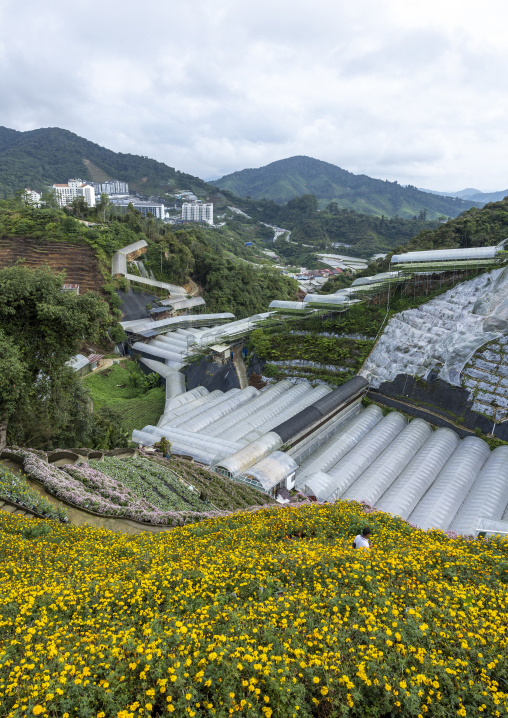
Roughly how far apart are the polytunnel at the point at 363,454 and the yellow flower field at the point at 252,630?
898 centimetres

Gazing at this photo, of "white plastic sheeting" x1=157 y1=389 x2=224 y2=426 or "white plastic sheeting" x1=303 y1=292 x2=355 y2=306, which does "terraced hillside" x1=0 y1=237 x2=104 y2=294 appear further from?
"white plastic sheeting" x1=303 y1=292 x2=355 y2=306

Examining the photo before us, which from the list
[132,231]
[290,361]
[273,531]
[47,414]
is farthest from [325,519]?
[132,231]

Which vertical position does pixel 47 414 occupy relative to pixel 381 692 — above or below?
below

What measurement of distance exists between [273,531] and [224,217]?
14532 cm

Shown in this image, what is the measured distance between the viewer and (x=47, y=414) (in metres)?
15.8

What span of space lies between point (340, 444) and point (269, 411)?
16.5 ft

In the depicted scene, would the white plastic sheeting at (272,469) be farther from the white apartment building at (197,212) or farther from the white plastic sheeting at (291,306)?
the white apartment building at (197,212)

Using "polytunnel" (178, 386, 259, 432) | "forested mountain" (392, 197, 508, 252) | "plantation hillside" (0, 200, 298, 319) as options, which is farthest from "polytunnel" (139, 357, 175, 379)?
"forested mountain" (392, 197, 508, 252)

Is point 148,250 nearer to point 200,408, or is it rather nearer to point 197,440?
point 200,408

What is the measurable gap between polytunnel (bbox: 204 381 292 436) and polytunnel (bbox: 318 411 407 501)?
685cm

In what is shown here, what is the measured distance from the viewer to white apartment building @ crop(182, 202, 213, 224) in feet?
446

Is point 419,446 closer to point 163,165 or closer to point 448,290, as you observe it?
point 448,290

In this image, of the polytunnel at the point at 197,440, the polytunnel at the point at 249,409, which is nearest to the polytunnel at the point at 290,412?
the polytunnel at the point at 197,440

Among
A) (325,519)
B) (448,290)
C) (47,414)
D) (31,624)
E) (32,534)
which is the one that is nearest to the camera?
(31,624)
